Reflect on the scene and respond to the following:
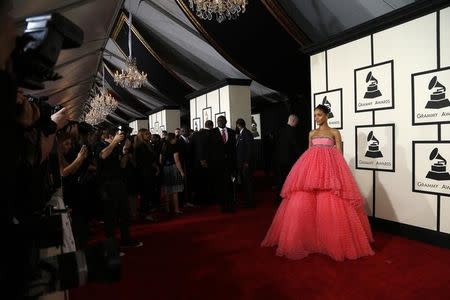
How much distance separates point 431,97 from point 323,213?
6.05 feet

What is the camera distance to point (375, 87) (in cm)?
439

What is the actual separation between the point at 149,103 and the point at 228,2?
12958 mm

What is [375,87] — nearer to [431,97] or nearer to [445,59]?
[431,97]

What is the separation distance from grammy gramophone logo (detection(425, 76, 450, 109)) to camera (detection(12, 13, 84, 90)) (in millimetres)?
3784

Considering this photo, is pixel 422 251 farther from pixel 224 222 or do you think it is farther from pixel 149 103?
pixel 149 103

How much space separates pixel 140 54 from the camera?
11.1 metres

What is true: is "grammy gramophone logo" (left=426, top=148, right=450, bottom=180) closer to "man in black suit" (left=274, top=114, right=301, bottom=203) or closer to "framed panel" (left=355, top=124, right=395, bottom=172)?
"framed panel" (left=355, top=124, right=395, bottom=172)

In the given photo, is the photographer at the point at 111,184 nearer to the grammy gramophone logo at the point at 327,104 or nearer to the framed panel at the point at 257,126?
the grammy gramophone logo at the point at 327,104

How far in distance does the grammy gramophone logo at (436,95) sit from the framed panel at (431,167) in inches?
16.4

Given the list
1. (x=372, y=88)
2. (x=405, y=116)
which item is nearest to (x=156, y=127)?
(x=372, y=88)

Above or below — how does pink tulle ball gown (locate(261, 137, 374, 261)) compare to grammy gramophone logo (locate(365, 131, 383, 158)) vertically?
below

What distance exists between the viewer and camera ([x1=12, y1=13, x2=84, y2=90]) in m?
1.05

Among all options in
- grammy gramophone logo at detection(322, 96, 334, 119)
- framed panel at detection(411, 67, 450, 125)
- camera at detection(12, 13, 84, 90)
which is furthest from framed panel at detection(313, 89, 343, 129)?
camera at detection(12, 13, 84, 90)

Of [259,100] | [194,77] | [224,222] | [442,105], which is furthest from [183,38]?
[442,105]
